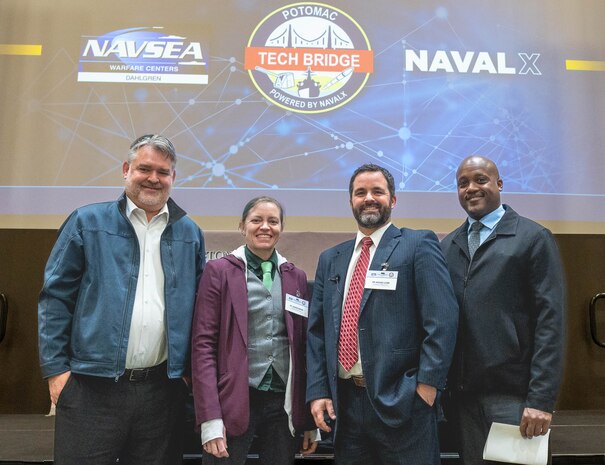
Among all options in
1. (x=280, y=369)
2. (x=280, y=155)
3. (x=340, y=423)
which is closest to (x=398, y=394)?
(x=340, y=423)

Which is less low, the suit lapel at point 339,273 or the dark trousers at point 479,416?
the suit lapel at point 339,273

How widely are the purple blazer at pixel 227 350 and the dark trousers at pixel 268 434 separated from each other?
0.05m

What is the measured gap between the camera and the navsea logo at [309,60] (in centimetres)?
374

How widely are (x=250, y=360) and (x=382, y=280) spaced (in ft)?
1.96

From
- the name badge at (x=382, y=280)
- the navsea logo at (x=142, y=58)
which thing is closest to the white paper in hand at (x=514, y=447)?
the name badge at (x=382, y=280)

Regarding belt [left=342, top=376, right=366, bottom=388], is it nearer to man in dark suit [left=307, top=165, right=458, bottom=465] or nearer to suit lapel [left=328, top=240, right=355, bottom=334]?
man in dark suit [left=307, top=165, right=458, bottom=465]

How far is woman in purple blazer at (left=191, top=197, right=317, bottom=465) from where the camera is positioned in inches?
68.3

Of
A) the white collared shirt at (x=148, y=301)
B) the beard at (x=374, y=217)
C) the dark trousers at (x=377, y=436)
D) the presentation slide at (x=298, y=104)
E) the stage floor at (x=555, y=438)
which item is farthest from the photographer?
the presentation slide at (x=298, y=104)

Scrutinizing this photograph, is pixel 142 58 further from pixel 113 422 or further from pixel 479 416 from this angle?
pixel 479 416

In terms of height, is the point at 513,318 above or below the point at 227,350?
above

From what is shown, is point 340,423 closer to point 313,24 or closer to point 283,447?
point 283,447

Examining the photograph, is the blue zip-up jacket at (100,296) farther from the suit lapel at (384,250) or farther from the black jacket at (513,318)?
the black jacket at (513,318)

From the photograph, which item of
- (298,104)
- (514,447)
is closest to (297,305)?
(514,447)

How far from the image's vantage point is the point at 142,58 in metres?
3.77
